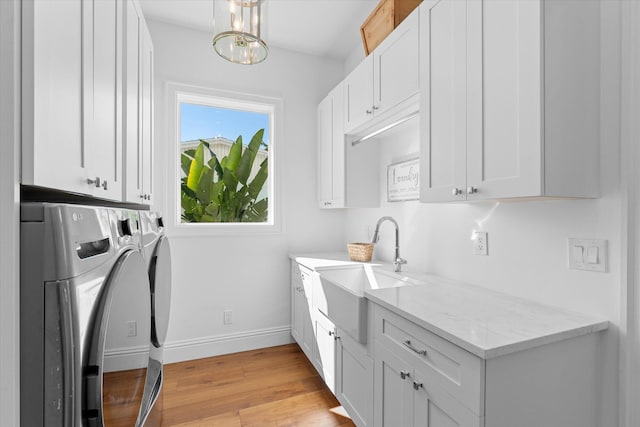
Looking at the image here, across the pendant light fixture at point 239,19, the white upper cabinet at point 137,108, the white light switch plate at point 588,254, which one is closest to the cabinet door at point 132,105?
the white upper cabinet at point 137,108

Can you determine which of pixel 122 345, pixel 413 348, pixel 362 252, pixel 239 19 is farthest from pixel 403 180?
pixel 122 345

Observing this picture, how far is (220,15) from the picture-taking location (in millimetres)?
1427

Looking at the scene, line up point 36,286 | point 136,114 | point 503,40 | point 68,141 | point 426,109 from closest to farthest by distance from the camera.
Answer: point 36,286
point 68,141
point 503,40
point 426,109
point 136,114

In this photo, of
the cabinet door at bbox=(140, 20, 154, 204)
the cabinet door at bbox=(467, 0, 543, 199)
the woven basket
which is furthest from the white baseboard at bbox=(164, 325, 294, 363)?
the cabinet door at bbox=(467, 0, 543, 199)

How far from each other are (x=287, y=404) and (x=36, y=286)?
1.88 m

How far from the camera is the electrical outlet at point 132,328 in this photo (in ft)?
2.87

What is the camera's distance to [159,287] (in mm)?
1435

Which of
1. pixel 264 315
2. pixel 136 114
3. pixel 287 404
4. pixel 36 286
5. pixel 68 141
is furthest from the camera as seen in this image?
pixel 264 315

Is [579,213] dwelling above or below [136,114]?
below

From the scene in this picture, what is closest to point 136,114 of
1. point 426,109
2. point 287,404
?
point 426,109

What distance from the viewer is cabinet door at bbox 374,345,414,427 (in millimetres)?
1230

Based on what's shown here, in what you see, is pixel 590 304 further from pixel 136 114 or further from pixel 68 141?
pixel 136 114

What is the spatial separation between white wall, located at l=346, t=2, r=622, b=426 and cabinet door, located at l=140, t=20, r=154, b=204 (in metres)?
1.74
